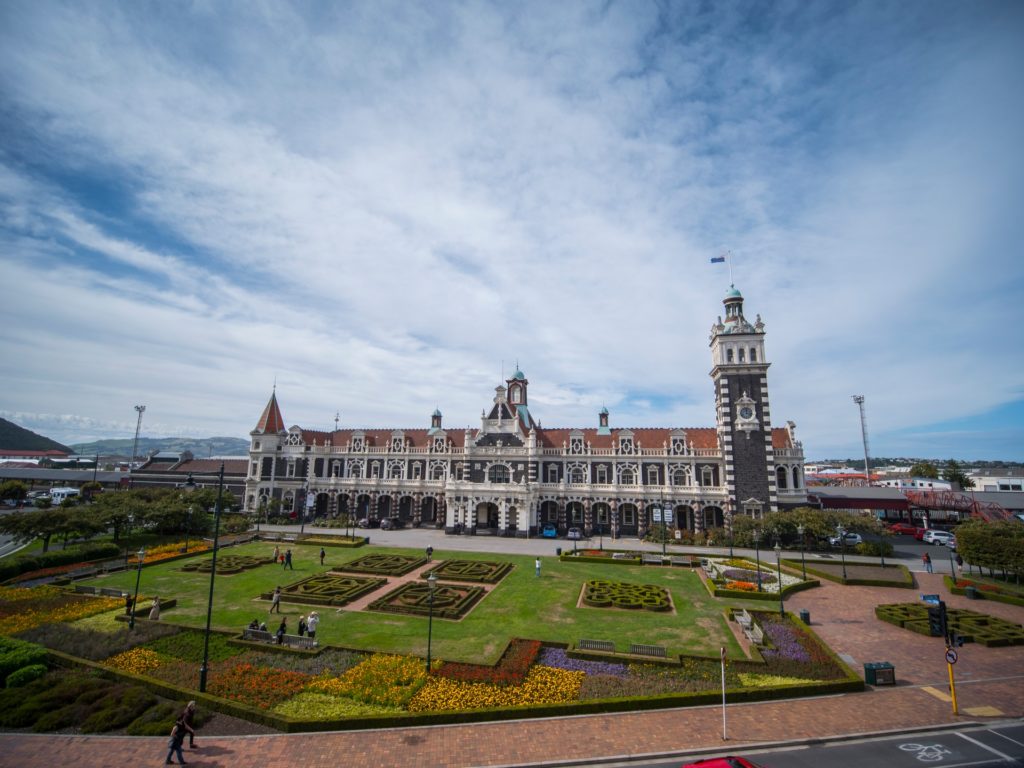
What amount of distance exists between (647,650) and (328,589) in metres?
21.2

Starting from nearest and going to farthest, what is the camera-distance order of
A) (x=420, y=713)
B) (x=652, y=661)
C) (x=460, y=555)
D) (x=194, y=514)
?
(x=420, y=713) < (x=652, y=661) < (x=460, y=555) < (x=194, y=514)

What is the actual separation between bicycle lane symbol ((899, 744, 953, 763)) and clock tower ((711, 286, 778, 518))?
4107 cm

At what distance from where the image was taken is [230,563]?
40.8 metres

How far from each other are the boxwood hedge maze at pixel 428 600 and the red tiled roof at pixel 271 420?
49046 mm

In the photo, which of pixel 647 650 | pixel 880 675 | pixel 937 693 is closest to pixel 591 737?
pixel 647 650

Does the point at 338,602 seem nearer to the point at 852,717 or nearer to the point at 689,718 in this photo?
the point at 689,718

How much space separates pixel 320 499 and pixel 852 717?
68.2m

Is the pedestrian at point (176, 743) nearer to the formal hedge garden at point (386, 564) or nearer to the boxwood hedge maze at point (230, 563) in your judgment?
the formal hedge garden at point (386, 564)

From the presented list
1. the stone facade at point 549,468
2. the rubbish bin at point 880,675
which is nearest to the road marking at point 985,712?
the rubbish bin at point 880,675

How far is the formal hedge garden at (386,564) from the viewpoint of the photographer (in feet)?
130

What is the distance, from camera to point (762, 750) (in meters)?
15.7

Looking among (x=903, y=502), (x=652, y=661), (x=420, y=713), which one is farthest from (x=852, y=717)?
(x=903, y=502)

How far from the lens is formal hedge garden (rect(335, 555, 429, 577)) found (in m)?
39.6

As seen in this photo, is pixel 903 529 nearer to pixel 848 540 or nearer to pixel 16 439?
pixel 848 540
